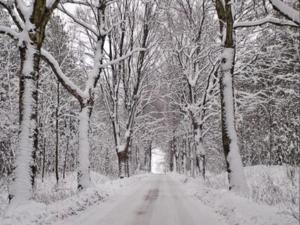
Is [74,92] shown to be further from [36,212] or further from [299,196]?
[299,196]

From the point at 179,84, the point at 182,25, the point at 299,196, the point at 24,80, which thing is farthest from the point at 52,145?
the point at 299,196

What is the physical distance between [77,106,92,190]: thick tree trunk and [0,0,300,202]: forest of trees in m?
0.04

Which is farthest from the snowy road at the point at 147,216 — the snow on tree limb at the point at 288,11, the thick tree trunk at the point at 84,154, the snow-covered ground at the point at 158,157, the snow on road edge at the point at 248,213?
the snow-covered ground at the point at 158,157

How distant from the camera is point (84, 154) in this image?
42.0 feet

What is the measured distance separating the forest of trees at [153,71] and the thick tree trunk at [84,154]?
41 mm

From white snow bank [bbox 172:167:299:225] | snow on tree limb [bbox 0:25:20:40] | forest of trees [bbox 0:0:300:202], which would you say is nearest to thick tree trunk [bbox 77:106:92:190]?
forest of trees [bbox 0:0:300:202]

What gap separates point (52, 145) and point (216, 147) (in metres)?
19.0

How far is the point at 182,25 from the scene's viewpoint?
22125 millimetres

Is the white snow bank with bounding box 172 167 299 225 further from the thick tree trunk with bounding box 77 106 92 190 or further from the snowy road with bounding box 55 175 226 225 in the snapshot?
the thick tree trunk with bounding box 77 106 92 190

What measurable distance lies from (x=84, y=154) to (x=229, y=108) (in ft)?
20.5

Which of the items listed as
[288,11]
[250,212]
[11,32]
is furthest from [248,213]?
[11,32]

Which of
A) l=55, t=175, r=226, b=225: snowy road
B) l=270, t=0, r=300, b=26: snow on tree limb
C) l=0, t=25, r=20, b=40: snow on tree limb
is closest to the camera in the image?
l=270, t=0, r=300, b=26: snow on tree limb

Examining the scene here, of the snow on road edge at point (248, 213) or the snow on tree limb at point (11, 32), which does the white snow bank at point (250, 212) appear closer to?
the snow on road edge at point (248, 213)

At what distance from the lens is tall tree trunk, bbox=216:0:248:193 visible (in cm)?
966
